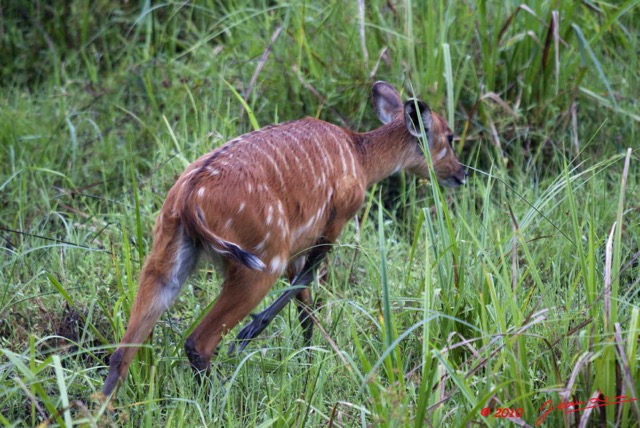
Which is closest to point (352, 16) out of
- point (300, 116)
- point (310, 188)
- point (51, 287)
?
point (300, 116)

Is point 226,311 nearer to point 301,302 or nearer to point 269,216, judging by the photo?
point 269,216

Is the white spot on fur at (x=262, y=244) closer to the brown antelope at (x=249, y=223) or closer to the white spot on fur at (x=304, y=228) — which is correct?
the brown antelope at (x=249, y=223)

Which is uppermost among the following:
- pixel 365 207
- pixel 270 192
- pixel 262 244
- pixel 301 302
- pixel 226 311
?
pixel 270 192

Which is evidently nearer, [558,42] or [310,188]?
[310,188]

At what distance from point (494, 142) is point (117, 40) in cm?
271

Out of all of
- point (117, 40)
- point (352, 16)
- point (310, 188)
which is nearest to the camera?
point (310, 188)

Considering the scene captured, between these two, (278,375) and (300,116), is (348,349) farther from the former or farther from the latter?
(300,116)

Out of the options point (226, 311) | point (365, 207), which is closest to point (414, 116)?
point (365, 207)

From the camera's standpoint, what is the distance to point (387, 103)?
511cm

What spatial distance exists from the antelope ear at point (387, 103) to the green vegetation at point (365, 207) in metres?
0.32

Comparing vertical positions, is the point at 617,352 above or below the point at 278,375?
above

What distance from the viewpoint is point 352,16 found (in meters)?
5.85

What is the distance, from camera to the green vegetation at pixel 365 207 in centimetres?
335

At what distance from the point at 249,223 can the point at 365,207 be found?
1894 mm
